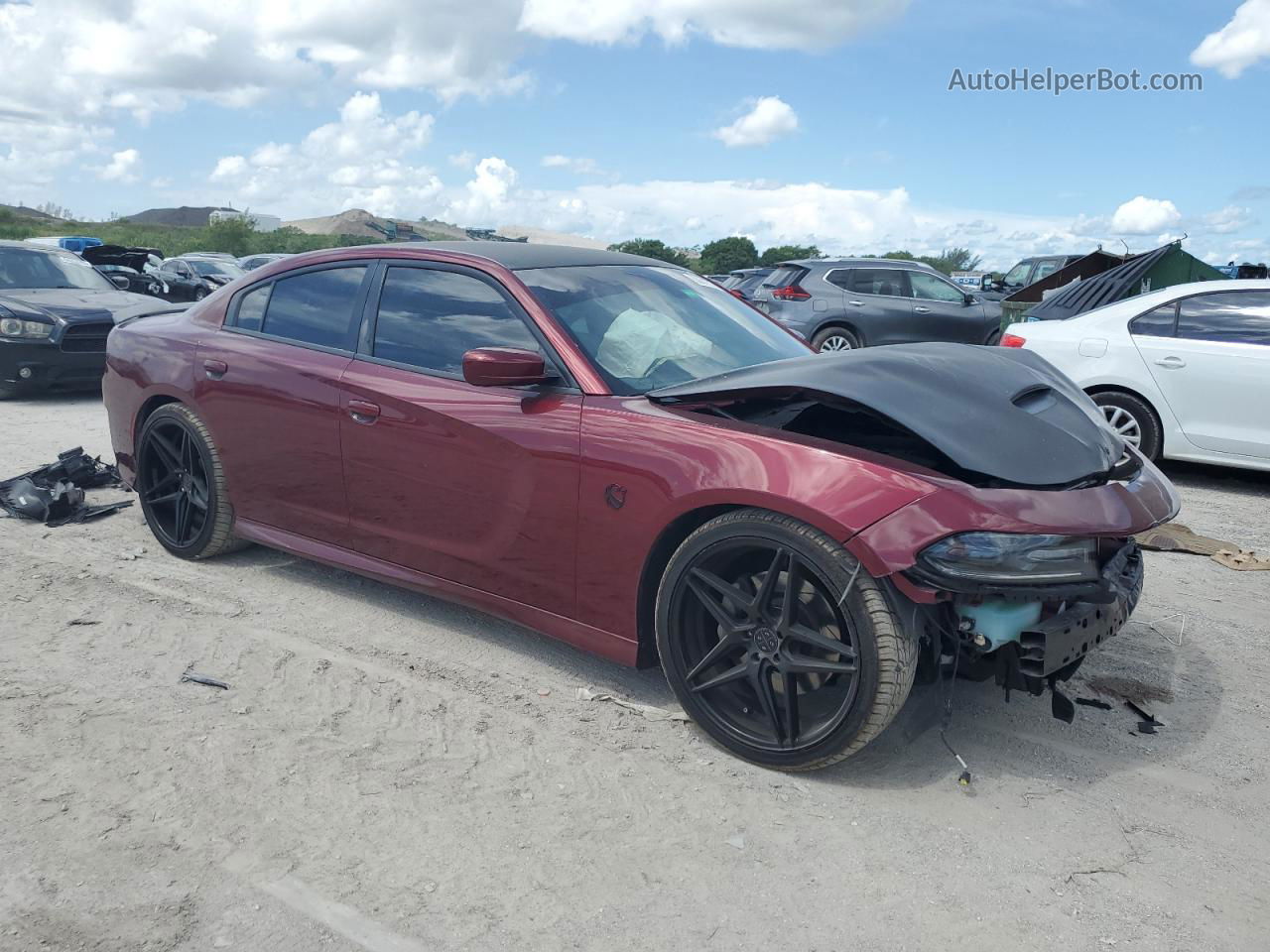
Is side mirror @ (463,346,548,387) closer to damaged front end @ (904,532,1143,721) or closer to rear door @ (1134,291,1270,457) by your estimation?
damaged front end @ (904,532,1143,721)

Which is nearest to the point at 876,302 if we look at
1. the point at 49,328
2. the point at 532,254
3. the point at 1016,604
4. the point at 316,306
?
the point at 49,328

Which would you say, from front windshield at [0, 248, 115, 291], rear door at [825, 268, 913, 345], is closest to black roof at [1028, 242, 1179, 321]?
rear door at [825, 268, 913, 345]

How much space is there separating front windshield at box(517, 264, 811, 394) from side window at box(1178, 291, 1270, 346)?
14.7 feet

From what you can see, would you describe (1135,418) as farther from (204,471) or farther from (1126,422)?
(204,471)

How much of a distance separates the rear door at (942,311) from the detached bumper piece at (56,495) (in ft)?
36.2

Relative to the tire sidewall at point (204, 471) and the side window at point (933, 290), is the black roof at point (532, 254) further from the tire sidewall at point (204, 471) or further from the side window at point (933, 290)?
the side window at point (933, 290)

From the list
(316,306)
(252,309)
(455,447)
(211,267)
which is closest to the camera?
(455,447)

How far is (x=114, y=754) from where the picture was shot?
314 cm

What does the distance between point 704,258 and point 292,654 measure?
5290cm

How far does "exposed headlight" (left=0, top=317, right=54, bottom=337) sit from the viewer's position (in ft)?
32.3

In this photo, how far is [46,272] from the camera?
11188 mm

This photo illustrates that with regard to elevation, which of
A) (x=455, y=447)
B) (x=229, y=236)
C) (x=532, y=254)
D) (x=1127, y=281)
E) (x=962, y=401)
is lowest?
(x=455, y=447)

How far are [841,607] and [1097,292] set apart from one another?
24.9 ft

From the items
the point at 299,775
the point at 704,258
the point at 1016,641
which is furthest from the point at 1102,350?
the point at 704,258
